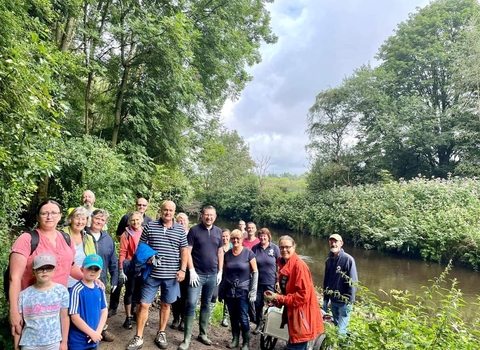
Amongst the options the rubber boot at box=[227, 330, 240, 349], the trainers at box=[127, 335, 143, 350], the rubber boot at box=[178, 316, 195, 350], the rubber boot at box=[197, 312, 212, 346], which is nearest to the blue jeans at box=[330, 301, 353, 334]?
the rubber boot at box=[227, 330, 240, 349]

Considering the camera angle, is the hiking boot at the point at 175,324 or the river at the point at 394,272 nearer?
the hiking boot at the point at 175,324

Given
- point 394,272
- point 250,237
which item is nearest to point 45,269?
point 250,237

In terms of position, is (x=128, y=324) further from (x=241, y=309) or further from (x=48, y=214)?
(x=48, y=214)

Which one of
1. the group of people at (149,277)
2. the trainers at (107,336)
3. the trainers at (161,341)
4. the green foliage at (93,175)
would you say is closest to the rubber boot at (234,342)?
the group of people at (149,277)

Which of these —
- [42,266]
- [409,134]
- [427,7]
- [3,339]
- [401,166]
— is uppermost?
[427,7]

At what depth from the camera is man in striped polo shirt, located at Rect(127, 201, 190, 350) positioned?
3.73 metres

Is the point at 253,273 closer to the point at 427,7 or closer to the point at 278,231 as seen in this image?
the point at 278,231

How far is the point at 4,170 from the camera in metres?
3.46

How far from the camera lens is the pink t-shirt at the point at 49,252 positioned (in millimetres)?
2469

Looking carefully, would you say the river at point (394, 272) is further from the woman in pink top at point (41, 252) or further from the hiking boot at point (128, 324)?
the woman in pink top at point (41, 252)

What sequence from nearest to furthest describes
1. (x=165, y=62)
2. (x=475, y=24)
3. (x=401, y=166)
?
1. (x=165, y=62)
2. (x=475, y=24)
3. (x=401, y=166)

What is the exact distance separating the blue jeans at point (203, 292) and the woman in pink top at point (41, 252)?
1518mm

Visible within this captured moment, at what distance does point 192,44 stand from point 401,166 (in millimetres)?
18373

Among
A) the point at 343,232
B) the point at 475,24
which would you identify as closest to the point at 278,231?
the point at 343,232
